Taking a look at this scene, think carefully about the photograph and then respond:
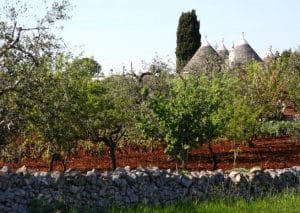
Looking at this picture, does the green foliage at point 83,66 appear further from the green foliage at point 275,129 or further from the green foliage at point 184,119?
the green foliage at point 275,129

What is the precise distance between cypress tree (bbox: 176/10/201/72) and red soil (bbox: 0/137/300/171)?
32039mm

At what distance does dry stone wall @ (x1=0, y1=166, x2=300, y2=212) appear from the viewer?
9977mm

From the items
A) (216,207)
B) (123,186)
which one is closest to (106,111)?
(123,186)

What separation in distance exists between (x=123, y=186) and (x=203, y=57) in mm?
26938

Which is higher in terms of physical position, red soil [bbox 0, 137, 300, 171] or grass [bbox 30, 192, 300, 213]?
red soil [bbox 0, 137, 300, 171]

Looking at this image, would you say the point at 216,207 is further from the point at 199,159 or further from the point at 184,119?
the point at 199,159

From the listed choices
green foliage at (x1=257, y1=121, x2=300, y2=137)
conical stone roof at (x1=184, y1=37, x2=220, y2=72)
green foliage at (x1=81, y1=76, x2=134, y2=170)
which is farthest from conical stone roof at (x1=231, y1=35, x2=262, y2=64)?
green foliage at (x1=81, y1=76, x2=134, y2=170)

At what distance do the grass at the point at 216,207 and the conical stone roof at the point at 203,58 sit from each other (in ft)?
68.6

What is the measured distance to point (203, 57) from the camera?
1475 inches

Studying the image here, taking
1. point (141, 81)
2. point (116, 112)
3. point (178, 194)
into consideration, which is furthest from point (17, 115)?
point (141, 81)

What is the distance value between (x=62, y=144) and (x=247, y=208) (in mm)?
6338

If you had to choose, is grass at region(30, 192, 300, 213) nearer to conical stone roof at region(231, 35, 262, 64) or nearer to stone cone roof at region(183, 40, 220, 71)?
stone cone roof at region(183, 40, 220, 71)

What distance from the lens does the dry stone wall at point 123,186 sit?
9977mm

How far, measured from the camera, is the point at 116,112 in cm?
1794
